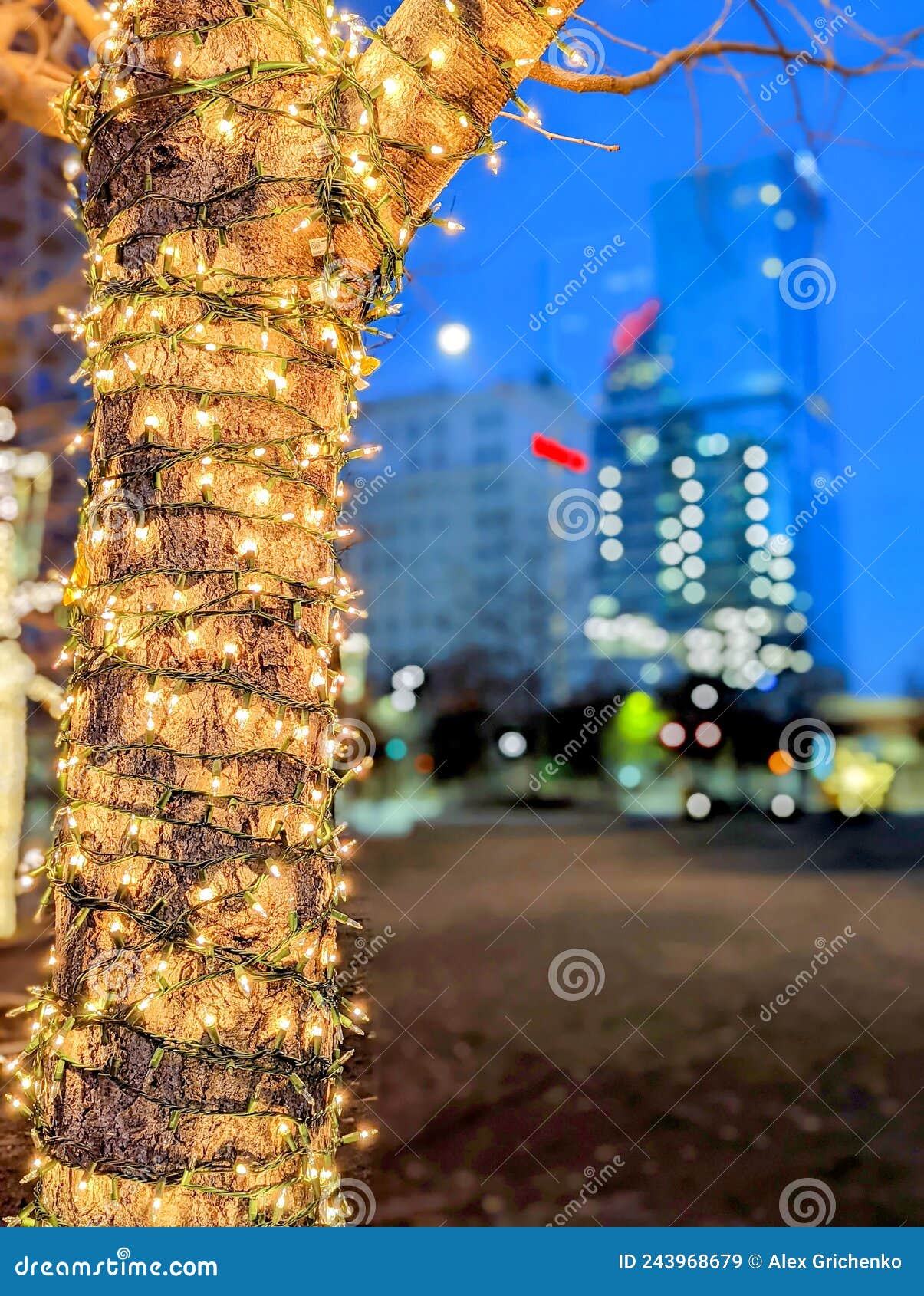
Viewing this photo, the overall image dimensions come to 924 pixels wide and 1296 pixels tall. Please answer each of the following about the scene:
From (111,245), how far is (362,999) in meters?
4.78

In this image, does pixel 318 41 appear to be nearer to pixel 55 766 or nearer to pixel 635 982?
pixel 55 766

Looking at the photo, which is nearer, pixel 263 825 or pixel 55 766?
pixel 263 825

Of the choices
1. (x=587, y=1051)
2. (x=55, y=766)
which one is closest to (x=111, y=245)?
(x=55, y=766)

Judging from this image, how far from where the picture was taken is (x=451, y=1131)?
11.9 ft
